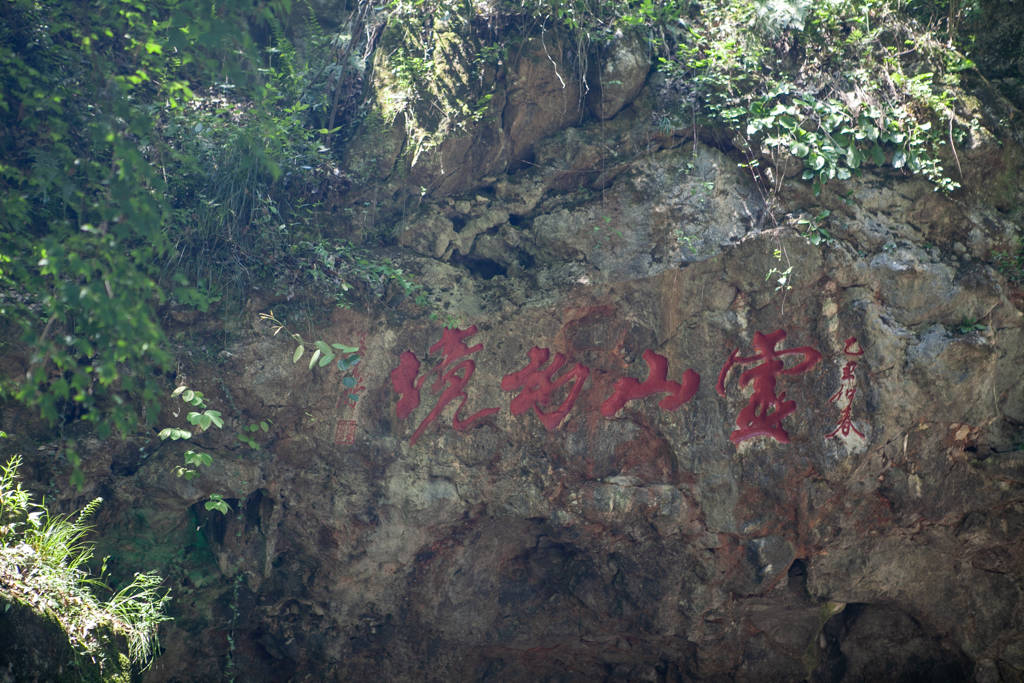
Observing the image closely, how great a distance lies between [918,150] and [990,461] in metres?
2.25

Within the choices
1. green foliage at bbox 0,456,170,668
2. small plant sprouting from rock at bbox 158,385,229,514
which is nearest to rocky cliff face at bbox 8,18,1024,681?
small plant sprouting from rock at bbox 158,385,229,514

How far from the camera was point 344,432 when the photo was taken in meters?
5.45

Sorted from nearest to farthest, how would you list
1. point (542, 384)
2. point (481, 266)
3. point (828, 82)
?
point (828, 82) → point (542, 384) → point (481, 266)

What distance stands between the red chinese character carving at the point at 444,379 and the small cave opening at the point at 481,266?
490 mm

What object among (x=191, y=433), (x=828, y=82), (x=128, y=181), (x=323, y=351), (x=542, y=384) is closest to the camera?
(x=128, y=181)

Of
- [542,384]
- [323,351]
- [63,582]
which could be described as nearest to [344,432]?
[323,351]

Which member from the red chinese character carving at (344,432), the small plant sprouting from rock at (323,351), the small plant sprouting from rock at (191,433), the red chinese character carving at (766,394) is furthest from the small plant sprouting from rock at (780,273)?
the small plant sprouting from rock at (191,433)

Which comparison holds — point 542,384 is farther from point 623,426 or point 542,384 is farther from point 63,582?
point 63,582

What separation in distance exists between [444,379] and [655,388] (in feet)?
5.00

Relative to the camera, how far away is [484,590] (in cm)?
584

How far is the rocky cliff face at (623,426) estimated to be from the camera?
5.22 m

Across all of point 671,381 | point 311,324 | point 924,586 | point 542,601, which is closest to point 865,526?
point 924,586

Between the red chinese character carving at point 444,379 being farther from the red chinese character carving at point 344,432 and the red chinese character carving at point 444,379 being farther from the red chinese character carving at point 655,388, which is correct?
the red chinese character carving at point 655,388

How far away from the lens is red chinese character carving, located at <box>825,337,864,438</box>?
5188 mm
